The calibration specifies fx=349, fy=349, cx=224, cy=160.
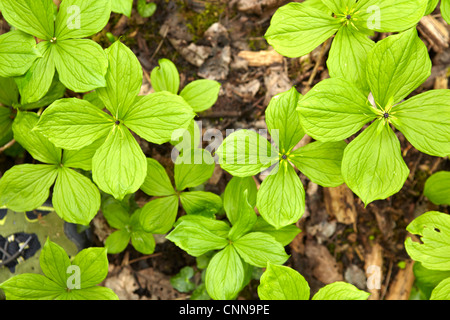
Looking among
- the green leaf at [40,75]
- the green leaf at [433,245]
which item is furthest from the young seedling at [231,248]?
the green leaf at [40,75]

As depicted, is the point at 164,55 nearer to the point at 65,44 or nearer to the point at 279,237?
the point at 65,44

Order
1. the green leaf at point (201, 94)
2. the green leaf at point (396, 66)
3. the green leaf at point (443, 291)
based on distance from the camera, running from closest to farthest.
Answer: the green leaf at point (396, 66)
the green leaf at point (443, 291)
the green leaf at point (201, 94)

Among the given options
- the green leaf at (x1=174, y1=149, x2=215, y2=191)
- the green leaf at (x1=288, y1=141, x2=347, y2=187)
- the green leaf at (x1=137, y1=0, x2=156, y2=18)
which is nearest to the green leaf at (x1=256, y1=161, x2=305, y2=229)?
the green leaf at (x1=288, y1=141, x2=347, y2=187)

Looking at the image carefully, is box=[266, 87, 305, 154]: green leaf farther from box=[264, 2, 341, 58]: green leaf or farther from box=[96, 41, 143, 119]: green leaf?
box=[96, 41, 143, 119]: green leaf

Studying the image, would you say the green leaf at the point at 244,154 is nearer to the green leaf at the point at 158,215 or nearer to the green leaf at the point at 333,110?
the green leaf at the point at 333,110

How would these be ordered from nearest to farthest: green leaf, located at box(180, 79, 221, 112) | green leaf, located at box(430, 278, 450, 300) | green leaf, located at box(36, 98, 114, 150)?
1. green leaf, located at box(36, 98, 114, 150)
2. green leaf, located at box(430, 278, 450, 300)
3. green leaf, located at box(180, 79, 221, 112)
